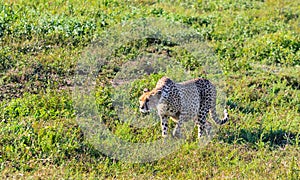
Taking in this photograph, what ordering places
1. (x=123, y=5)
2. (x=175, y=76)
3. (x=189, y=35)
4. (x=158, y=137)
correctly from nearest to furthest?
(x=158, y=137) < (x=175, y=76) < (x=189, y=35) < (x=123, y=5)

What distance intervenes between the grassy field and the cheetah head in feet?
2.17

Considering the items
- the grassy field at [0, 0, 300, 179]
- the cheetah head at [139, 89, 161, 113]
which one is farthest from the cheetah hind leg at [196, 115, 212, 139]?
the cheetah head at [139, 89, 161, 113]

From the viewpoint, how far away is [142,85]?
39.4 ft

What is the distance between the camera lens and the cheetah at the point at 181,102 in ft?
31.1

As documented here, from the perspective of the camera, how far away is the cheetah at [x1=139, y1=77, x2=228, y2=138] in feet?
31.1

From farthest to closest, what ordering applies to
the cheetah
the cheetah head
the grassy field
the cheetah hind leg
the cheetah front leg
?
the cheetah hind leg < the cheetah front leg < the cheetah < the cheetah head < the grassy field

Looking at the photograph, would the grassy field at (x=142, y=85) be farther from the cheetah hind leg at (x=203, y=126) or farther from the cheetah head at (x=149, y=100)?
the cheetah head at (x=149, y=100)

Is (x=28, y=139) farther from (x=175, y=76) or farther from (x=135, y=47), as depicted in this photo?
(x=135, y=47)

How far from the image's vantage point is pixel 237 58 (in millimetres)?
14391

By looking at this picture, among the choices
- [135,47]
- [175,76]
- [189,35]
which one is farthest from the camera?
[189,35]

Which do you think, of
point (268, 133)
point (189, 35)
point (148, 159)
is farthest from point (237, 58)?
point (148, 159)

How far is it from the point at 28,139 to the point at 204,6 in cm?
1023

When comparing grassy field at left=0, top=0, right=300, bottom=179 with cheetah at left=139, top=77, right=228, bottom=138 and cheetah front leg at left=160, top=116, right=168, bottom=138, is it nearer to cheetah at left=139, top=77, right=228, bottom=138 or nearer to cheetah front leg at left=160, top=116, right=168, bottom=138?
cheetah front leg at left=160, top=116, right=168, bottom=138

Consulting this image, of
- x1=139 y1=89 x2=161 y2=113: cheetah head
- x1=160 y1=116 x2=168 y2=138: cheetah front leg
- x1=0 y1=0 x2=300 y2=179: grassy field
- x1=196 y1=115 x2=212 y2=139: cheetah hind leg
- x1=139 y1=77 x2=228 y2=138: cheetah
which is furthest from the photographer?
x1=196 y1=115 x2=212 y2=139: cheetah hind leg
